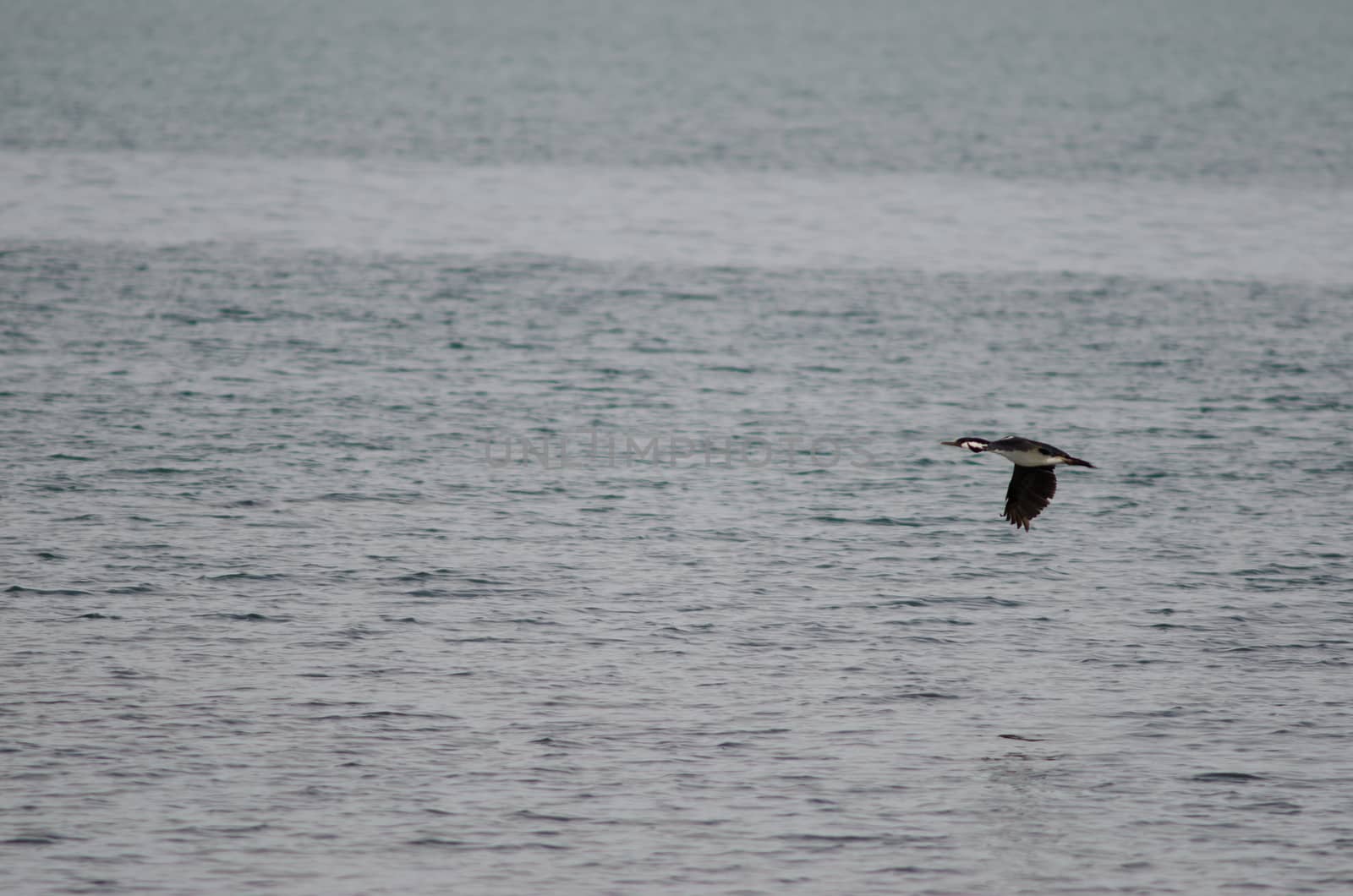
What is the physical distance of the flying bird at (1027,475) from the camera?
2269 centimetres

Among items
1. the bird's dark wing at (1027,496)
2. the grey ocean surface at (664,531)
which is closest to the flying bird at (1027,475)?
the bird's dark wing at (1027,496)

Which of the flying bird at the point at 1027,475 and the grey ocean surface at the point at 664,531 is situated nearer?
the grey ocean surface at the point at 664,531

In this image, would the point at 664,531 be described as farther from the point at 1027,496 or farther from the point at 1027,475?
the point at 1027,496

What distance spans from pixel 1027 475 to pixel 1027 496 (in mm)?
381

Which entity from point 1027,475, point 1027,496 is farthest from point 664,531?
point 1027,496

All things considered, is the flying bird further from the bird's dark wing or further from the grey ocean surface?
the grey ocean surface

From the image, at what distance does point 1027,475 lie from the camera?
23.0 meters

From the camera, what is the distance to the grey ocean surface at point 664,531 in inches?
799

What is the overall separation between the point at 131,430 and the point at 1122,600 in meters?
18.6

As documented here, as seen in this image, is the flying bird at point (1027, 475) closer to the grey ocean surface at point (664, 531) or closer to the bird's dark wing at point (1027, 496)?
the bird's dark wing at point (1027, 496)

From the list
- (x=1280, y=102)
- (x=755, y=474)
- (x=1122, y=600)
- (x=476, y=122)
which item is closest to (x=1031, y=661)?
(x=1122, y=600)

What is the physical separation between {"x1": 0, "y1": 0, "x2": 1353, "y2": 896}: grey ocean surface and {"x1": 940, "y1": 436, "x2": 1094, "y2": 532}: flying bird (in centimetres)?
273

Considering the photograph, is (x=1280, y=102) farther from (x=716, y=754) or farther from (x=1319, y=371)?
(x=716, y=754)

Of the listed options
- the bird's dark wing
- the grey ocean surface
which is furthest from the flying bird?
the grey ocean surface
